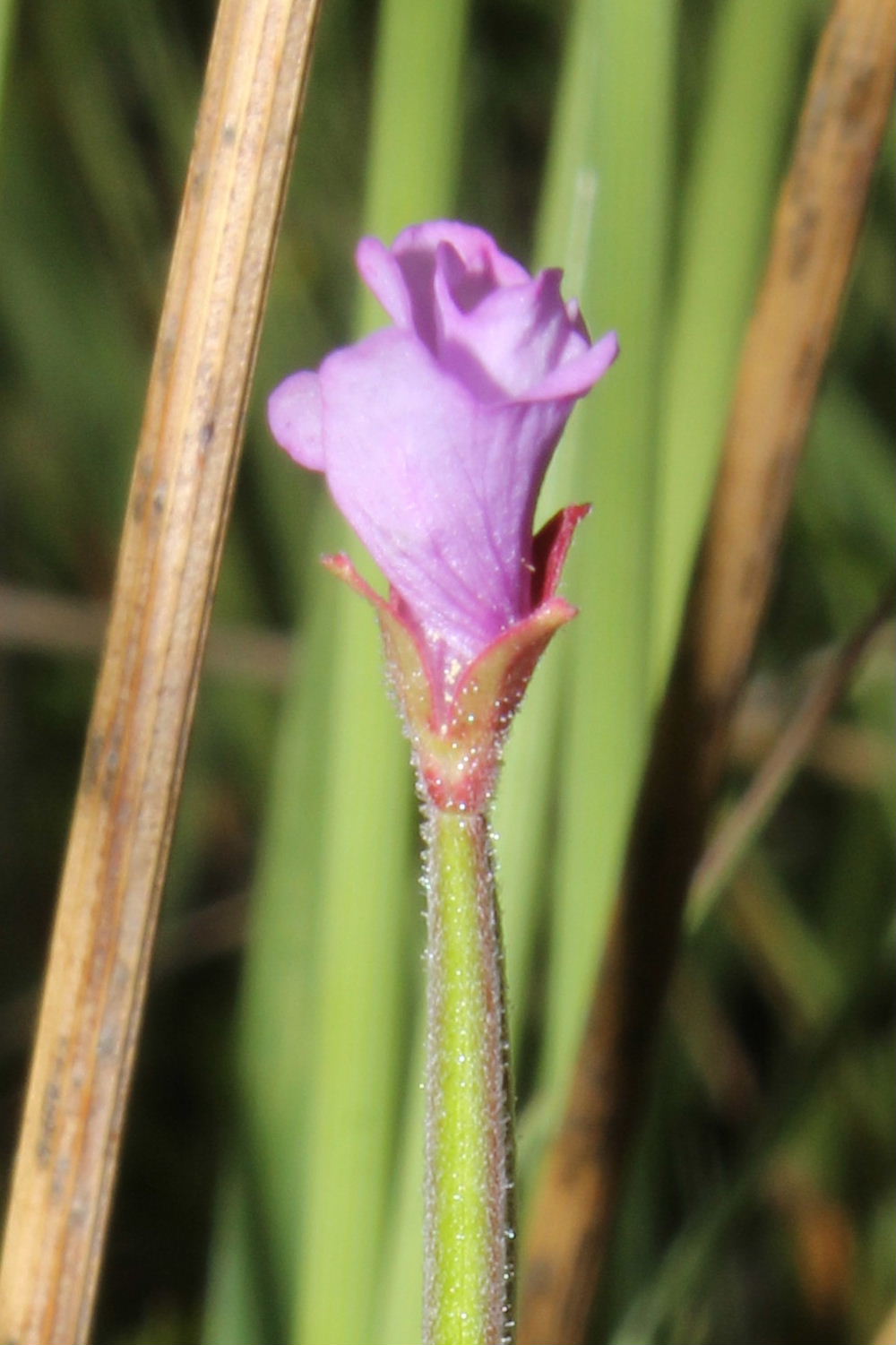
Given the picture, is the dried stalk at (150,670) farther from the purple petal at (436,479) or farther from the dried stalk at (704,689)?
the dried stalk at (704,689)

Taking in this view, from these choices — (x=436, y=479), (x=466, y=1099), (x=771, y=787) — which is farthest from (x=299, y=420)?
(x=771, y=787)

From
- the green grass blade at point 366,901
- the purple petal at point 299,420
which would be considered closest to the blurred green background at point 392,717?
the green grass blade at point 366,901

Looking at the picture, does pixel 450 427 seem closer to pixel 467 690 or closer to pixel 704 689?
pixel 467 690

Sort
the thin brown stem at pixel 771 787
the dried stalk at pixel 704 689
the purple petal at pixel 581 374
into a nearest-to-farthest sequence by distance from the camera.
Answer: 1. the purple petal at pixel 581 374
2. the dried stalk at pixel 704 689
3. the thin brown stem at pixel 771 787

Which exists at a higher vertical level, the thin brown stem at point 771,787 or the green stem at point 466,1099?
the thin brown stem at point 771,787

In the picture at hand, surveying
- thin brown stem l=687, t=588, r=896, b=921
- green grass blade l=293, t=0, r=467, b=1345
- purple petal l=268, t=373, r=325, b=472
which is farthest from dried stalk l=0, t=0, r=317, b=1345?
thin brown stem l=687, t=588, r=896, b=921

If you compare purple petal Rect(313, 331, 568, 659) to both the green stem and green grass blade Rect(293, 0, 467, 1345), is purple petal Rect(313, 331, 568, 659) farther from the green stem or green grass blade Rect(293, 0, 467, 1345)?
green grass blade Rect(293, 0, 467, 1345)
